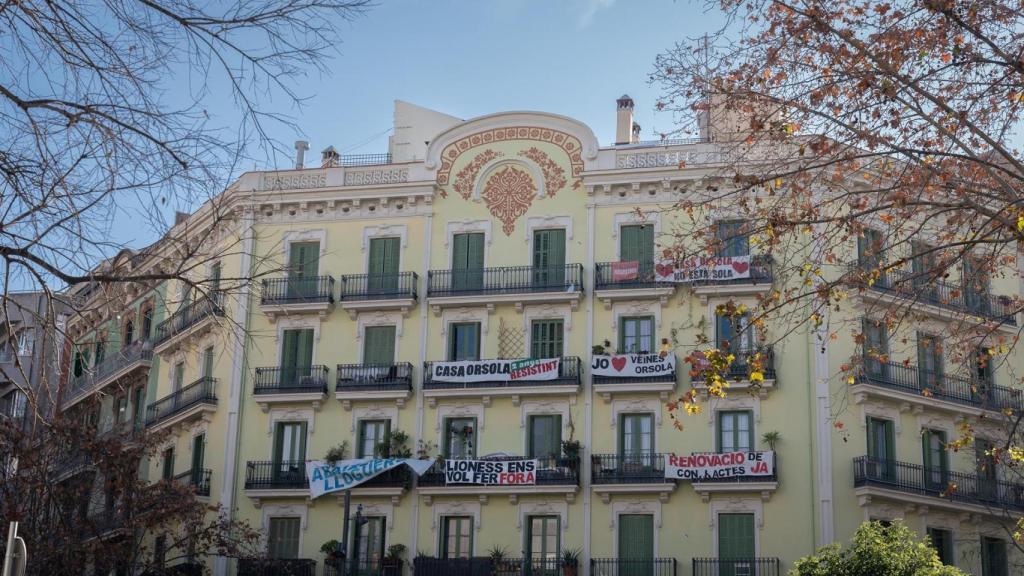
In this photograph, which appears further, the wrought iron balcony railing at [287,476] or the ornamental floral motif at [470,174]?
the ornamental floral motif at [470,174]

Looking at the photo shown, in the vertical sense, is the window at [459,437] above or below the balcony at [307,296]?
below

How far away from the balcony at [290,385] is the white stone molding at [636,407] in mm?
8630

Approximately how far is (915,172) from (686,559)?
861 inches

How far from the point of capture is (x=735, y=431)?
3919cm

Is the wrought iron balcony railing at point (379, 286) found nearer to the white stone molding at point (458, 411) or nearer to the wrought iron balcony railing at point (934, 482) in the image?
the white stone molding at point (458, 411)

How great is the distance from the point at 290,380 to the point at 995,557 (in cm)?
2106

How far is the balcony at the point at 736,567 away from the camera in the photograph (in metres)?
37.3

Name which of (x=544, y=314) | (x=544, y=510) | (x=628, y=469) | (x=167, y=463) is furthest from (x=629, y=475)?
(x=167, y=463)

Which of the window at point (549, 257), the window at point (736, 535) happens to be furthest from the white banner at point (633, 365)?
the window at point (736, 535)

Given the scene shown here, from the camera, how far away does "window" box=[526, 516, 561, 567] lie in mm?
39281

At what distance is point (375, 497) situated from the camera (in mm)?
40500

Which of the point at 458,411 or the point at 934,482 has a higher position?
the point at 458,411

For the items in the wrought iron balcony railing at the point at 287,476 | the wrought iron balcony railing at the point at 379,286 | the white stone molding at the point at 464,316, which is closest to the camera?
the wrought iron balcony railing at the point at 287,476

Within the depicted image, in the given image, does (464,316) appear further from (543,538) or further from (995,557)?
(995,557)
